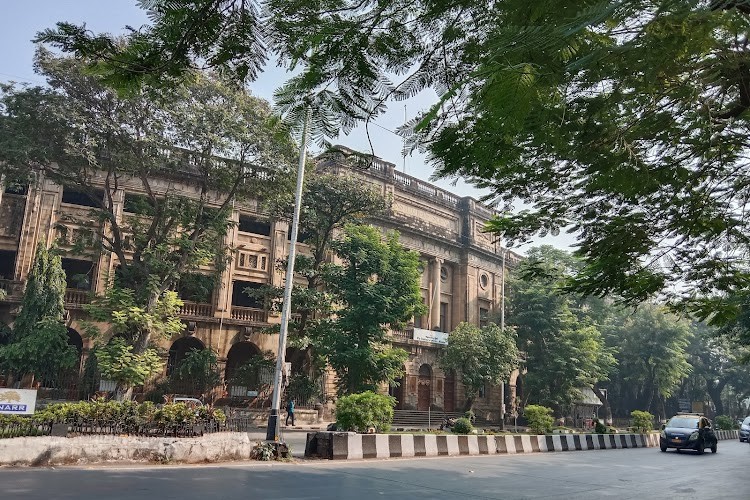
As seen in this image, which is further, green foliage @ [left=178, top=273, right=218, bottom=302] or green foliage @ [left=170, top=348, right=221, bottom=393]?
green foliage @ [left=170, top=348, right=221, bottom=393]

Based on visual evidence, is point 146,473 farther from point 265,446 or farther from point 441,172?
point 441,172

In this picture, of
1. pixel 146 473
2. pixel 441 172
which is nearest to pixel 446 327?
pixel 146 473

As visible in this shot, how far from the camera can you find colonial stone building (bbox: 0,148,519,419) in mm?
28594

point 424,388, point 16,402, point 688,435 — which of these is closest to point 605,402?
point 424,388

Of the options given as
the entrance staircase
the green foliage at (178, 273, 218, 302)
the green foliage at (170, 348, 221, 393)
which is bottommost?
the entrance staircase

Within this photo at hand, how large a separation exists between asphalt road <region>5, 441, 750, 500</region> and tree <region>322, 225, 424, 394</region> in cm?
1195

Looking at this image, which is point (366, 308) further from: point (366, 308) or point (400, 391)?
point (400, 391)

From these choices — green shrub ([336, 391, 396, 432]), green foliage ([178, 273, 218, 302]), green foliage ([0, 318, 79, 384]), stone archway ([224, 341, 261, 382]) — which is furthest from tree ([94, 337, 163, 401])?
green shrub ([336, 391, 396, 432])

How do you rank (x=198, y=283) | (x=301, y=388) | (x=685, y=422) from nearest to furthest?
(x=685, y=422) < (x=198, y=283) < (x=301, y=388)

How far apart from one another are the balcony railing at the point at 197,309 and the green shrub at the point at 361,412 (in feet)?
57.2

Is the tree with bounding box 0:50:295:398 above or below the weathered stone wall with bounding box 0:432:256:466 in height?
above

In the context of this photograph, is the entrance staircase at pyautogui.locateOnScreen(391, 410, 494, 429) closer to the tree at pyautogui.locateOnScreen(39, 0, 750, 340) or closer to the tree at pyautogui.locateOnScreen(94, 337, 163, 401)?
the tree at pyautogui.locateOnScreen(94, 337, 163, 401)

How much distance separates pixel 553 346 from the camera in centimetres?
4019

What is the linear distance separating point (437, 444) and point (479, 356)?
18.7 m
